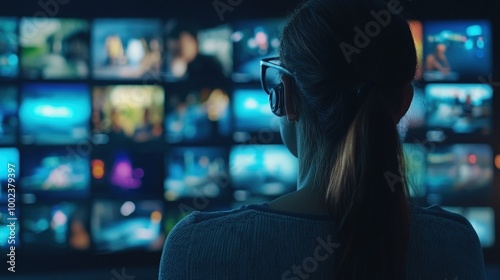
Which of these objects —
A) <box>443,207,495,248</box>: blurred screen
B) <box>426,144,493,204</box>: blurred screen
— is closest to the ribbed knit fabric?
<box>426,144,493,204</box>: blurred screen

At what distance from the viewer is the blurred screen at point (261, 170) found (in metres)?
3.58

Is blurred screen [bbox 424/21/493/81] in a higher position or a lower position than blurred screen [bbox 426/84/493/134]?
higher

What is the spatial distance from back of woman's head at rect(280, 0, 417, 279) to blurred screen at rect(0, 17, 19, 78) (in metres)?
3.11

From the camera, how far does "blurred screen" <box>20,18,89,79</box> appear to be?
3.47 meters

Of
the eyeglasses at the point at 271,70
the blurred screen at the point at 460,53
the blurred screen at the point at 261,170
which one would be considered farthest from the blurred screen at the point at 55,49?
the eyeglasses at the point at 271,70

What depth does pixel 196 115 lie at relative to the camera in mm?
3582

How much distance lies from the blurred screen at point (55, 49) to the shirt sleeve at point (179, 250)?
3051mm

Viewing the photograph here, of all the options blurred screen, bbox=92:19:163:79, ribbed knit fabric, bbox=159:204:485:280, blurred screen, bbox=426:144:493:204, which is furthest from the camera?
blurred screen, bbox=426:144:493:204

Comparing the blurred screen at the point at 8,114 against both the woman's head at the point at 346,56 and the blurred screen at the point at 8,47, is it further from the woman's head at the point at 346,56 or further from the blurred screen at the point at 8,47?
the woman's head at the point at 346,56

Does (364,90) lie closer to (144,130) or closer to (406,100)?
(406,100)

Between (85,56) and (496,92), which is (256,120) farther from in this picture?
(496,92)

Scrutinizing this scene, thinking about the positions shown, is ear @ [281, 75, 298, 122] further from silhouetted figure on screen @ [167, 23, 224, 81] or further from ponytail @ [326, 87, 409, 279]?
silhouetted figure on screen @ [167, 23, 224, 81]

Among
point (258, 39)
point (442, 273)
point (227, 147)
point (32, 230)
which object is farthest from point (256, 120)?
point (442, 273)

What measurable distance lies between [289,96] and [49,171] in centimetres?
299
